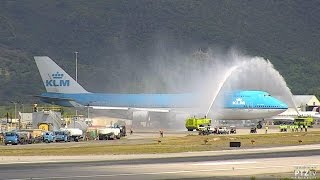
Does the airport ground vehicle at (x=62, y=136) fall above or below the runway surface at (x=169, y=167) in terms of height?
above

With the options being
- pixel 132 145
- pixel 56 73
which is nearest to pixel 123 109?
pixel 56 73

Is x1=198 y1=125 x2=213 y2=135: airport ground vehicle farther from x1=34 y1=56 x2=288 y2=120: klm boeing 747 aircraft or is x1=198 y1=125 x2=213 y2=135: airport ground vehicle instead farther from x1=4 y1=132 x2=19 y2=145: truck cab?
x1=4 y1=132 x2=19 y2=145: truck cab

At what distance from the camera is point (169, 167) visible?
65000mm

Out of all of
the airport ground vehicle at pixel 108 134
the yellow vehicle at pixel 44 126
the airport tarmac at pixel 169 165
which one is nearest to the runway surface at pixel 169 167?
the airport tarmac at pixel 169 165

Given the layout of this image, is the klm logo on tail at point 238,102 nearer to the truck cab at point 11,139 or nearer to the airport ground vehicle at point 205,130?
the airport ground vehicle at point 205,130

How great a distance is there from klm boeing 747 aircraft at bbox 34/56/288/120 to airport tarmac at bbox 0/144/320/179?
68.1 meters

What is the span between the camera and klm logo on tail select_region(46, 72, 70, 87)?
186087 millimetres

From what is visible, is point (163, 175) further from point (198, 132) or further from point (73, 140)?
point (198, 132)

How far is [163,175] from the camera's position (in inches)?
2301

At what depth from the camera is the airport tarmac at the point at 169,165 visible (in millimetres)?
58594

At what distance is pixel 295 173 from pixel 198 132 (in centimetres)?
7311

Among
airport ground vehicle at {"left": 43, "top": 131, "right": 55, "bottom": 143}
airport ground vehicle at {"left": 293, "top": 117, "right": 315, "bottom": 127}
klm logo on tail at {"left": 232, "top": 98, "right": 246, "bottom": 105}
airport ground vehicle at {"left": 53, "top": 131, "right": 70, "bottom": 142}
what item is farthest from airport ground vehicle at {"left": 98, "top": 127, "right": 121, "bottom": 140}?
airport ground vehicle at {"left": 293, "top": 117, "right": 315, "bottom": 127}

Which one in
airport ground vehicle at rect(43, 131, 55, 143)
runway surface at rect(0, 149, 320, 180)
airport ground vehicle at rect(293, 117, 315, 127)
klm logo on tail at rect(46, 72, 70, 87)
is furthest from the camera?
klm logo on tail at rect(46, 72, 70, 87)

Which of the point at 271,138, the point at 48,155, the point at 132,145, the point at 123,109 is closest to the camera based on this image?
the point at 48,155
